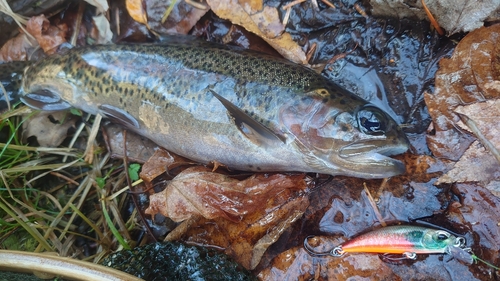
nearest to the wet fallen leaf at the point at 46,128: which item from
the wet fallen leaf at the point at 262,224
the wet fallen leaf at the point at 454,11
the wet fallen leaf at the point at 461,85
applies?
the wet fallen leaf at the point at 262,224

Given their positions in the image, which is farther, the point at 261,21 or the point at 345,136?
the point at 261,21

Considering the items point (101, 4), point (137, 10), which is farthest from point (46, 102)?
point (137, 10)

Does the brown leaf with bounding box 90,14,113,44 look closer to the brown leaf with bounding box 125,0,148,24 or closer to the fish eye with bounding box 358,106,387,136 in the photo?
the brown leaf with bounding box 125,0,148,24

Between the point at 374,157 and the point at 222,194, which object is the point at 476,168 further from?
the point at 222,194

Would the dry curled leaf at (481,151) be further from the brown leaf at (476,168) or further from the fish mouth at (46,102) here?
the fish mouth at (46,102)

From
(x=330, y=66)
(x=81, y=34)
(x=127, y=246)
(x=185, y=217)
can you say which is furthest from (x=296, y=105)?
(x=81, y=34)
